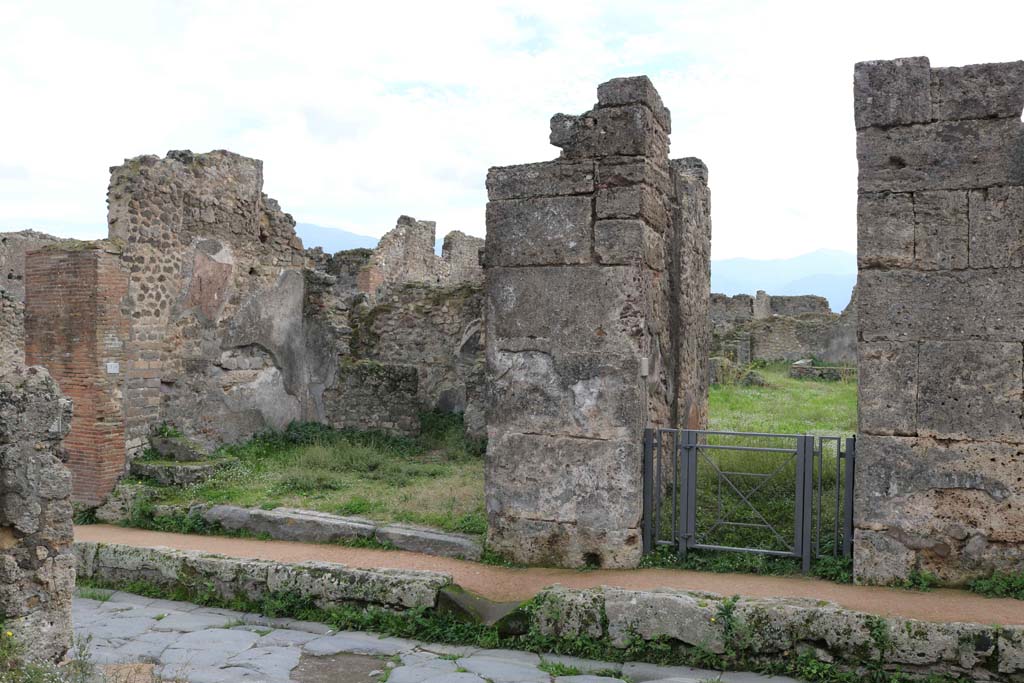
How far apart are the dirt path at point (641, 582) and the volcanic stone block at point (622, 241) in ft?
8.65

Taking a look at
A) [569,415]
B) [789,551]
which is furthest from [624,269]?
[789,551]

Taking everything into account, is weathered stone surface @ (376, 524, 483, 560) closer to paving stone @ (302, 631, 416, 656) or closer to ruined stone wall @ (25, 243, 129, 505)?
paving stone @ (302, 631, 416, 656)

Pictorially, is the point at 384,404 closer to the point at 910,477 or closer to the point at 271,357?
the point at 271,357

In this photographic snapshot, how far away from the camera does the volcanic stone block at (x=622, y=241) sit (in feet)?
22.8

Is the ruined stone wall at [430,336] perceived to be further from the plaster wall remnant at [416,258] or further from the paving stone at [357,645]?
the paving stone at [357,645]

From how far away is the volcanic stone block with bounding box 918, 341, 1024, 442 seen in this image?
20.1 ft

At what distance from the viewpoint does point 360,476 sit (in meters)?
10.5

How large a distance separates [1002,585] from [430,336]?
10.0 metres

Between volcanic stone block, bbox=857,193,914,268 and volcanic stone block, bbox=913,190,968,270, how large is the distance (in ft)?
0.18

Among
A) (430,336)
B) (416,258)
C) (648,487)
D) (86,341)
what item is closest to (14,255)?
(416,258)

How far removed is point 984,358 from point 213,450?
9226 millimetres

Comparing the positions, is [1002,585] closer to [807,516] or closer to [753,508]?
[807,516]

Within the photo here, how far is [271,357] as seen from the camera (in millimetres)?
12227

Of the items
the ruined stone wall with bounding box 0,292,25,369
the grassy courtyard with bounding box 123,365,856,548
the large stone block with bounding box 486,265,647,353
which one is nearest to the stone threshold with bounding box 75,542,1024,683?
the grassy courtyard with bounding box 123,365,856,548
